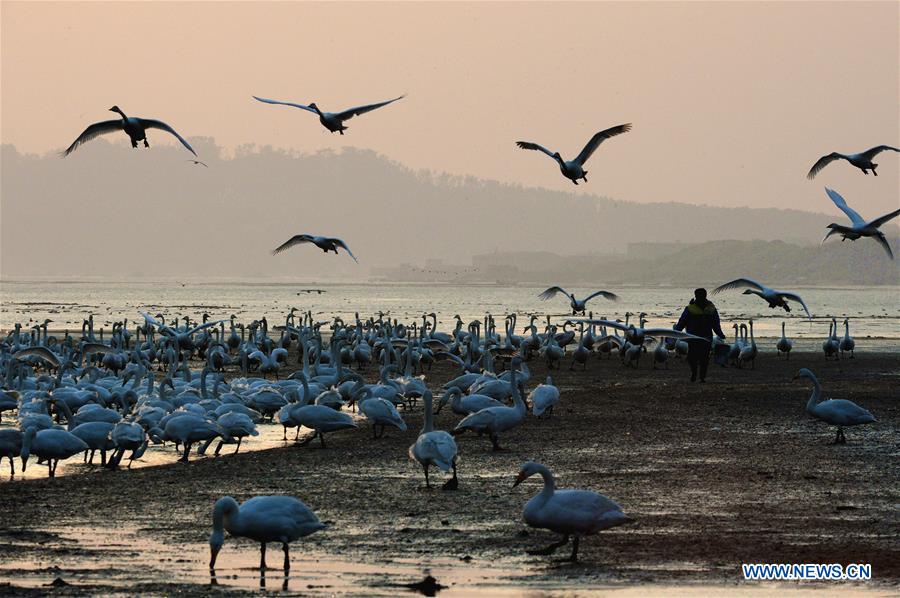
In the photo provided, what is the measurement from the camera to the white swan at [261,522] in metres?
10.3

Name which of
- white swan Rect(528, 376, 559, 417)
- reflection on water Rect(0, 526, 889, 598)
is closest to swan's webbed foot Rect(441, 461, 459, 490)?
reflection on water Rect(0, 526, 889, 598)

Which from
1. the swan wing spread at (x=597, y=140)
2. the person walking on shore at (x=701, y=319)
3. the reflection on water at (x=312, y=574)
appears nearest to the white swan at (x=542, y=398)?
the swan wing spread at (x=597, y=140)

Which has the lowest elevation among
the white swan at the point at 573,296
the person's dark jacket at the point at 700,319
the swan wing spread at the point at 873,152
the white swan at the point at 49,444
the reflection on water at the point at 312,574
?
the reflection on water at the point at 312,574

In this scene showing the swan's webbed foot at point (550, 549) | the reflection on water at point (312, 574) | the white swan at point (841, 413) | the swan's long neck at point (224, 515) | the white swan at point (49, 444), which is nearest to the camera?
the reflection on water at point (312, 574)

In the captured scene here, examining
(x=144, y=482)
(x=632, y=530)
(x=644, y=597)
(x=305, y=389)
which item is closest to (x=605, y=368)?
(x=305, y=389)

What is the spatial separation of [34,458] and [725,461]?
9243 millimetres

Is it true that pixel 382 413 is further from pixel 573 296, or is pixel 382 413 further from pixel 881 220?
pixel 573 296

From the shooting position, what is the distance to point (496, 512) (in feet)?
42.6

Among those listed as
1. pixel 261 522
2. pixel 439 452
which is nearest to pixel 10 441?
pixel 439 452

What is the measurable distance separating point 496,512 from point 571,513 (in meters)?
2.55

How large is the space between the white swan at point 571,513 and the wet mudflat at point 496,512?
28 centimetres

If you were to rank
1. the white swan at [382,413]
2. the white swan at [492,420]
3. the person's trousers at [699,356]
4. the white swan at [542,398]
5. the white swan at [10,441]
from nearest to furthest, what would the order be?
the white swan at [10,441], the white swan at [492,420], the white swan at [382,413], the white swan at [542,398], the person's trousers at [699,356]

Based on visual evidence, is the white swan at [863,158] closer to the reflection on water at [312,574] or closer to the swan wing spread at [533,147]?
the swan wing spread at [533,147]

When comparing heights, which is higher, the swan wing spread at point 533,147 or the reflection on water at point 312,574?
the swan wing spread at point 533,147
